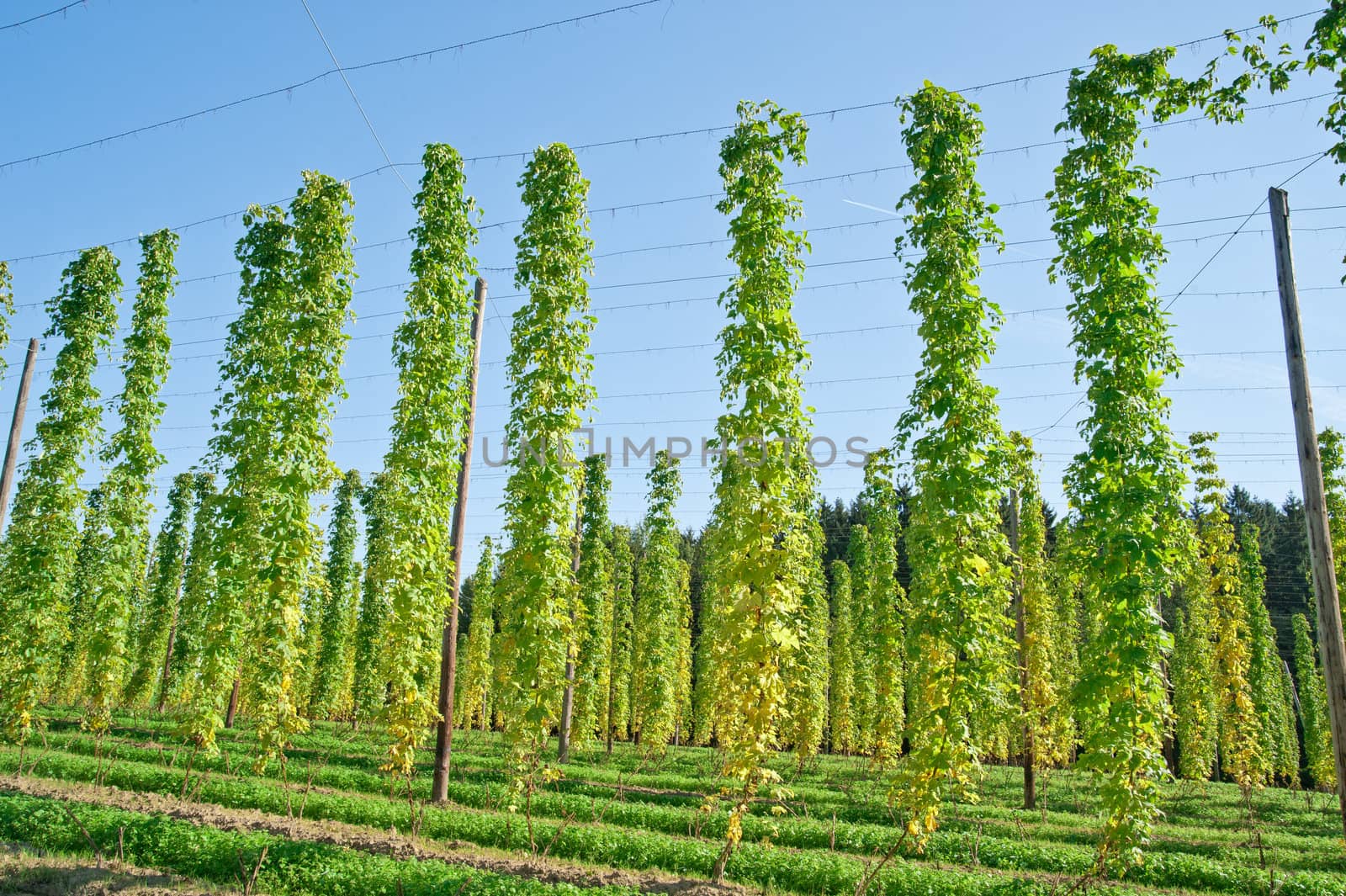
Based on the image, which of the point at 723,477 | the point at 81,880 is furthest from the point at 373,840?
the point at 723,477

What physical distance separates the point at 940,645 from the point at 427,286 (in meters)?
10.3

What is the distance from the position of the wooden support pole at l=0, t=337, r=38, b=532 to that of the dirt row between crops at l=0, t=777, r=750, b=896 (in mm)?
7433

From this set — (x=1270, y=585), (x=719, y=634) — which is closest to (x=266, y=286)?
(x=719, y=634)

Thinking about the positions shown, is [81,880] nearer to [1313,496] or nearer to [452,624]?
[452,624]

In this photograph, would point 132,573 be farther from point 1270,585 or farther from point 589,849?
point 1270,585

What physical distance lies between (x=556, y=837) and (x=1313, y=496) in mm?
10705

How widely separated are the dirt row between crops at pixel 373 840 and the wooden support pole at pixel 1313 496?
7.33 m

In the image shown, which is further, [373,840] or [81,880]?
[373,840]

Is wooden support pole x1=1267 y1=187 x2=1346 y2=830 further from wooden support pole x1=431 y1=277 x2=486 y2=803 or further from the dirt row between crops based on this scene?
wooden support pole x1=431 y1=277 x2=486 y2=803

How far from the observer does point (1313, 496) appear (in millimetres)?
9188

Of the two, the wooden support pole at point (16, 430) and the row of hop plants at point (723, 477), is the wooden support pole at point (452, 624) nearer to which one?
the row of hop plants at point (723, 477)

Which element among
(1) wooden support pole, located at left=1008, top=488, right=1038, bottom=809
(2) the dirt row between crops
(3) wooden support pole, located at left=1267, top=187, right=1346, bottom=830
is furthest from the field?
(3) wooden support pole, located at left=1267, top=187, right=1346, bottom=830

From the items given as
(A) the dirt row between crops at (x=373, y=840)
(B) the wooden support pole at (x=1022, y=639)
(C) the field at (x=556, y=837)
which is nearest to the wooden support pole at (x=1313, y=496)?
(C) the field at (x=556, y=837)

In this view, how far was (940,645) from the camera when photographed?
31.2 ft
